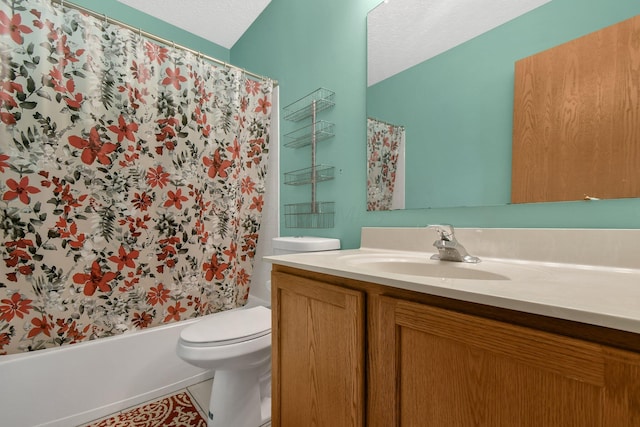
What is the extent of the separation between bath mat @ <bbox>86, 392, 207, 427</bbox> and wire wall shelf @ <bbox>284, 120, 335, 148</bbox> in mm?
1589

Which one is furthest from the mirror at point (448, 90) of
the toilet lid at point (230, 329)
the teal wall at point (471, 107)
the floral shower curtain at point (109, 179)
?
the floral shower curtain at point (109, 179)

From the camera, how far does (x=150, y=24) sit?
82.4 inches

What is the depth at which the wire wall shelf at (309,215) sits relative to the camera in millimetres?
1562

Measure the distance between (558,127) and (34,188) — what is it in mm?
2014

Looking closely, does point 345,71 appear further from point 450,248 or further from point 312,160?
point 450,248

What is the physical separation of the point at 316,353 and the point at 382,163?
34.0 inches

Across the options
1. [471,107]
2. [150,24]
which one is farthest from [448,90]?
[150,24]

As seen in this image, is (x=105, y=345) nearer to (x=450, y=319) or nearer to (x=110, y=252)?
(x=110, y=252)

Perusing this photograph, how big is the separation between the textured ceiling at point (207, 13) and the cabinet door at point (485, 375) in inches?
92.9

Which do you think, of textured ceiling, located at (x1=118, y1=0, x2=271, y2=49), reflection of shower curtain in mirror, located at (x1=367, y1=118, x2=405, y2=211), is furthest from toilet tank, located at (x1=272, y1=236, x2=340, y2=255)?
textured ceiling, located at (x1=118, y1=0, x2=271, y2=49)

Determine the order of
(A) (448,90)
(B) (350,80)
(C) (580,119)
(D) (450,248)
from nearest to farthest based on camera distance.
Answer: (C) (580,119) → (D) (450,248) → (A) (448,90) → (B) (350,80)

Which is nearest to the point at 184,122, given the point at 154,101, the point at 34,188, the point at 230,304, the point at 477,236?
the point at 154,101

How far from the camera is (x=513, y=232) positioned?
866 mm

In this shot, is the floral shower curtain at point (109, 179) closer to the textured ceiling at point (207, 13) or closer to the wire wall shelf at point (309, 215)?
the wire wall shelf at point (309, 215)
